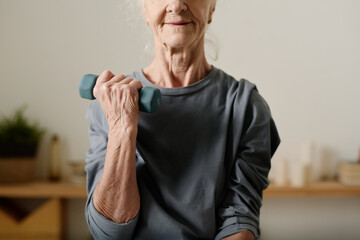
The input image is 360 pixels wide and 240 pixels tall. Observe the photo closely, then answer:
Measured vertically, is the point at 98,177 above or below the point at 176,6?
below

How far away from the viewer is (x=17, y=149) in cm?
273

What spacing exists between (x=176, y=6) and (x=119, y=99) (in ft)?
0.83

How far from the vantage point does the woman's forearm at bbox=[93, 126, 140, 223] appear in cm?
98

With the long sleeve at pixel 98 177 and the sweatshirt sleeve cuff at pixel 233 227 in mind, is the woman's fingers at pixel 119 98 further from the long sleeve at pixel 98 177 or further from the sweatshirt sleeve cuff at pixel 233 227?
the sweatshirt sleeve cuff at pixel 233 227

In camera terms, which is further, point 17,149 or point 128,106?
point 17,149

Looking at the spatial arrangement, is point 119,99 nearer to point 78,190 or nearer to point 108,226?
point 108,226

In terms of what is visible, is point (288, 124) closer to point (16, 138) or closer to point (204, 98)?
point (16, 138)

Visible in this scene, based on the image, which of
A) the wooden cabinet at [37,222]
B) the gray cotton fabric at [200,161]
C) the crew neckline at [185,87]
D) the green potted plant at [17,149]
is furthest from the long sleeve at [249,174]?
the green potted plant at [17,149]

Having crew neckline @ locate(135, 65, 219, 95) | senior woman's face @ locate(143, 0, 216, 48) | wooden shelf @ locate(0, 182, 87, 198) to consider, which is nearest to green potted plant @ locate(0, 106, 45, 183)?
wooden shelf @ locate(0, 182, 87, 198)

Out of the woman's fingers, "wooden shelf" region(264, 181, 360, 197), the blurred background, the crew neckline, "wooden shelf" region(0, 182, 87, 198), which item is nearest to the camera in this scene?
the woman's fingers

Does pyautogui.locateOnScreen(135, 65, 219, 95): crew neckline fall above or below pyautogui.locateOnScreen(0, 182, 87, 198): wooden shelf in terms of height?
above

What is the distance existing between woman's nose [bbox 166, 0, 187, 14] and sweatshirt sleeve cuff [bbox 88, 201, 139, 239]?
1.62ft

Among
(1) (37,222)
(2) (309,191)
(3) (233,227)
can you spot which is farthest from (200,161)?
(1) (37,222)

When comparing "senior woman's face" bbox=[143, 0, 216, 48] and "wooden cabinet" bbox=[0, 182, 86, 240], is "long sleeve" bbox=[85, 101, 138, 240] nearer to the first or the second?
"senior woman's face" bbox=[143, 0, 216, 48]
